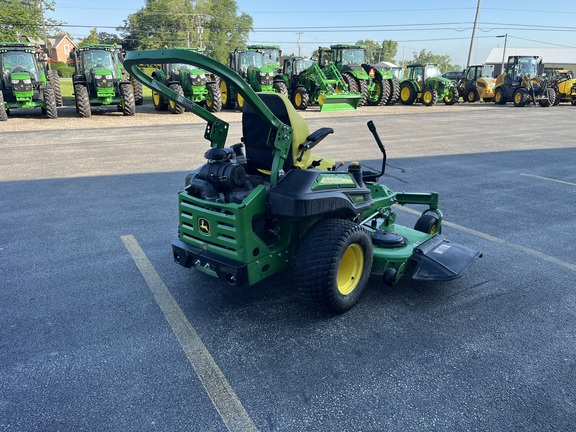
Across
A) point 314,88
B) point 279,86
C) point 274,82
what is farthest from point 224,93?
point 314,88

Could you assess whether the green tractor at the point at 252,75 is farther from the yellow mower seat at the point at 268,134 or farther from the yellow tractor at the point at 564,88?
the yellow tractor at the point at 564,88

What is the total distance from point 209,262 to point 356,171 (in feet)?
4.90

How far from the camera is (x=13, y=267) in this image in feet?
14.5

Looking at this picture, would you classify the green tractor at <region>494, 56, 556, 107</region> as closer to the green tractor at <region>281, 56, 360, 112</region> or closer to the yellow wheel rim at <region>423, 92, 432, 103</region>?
the yellow wheel rim at <region>423, 92, 432, 103</region>

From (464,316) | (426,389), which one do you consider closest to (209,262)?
(426,389)

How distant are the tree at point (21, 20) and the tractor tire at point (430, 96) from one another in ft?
111

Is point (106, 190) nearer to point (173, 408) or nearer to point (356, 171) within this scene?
point (356, 171)

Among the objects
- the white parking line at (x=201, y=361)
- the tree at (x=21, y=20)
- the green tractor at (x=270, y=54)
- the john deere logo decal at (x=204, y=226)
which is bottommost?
the white parking line at (x=201, y=361)

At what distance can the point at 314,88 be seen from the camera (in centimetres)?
2150

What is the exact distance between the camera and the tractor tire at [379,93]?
24.2 metres

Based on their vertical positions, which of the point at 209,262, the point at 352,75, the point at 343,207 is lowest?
the point at 209,262

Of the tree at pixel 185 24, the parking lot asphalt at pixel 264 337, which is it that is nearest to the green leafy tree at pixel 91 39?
the tree at pixel 185 24

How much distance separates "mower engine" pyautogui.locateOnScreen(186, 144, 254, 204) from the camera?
347 cm

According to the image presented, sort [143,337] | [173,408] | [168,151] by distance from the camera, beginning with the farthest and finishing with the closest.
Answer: [168,151] → [143,337] → [173,408]
